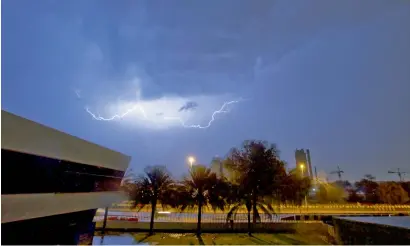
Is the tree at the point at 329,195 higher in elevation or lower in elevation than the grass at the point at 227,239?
higher

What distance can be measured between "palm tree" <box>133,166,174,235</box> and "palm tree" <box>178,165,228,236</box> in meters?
1.03

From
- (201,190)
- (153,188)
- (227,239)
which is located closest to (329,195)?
(201,190)

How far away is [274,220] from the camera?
65.4ft

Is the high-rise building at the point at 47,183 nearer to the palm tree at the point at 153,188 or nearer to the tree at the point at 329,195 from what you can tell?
the palm tree at the point at 153,188

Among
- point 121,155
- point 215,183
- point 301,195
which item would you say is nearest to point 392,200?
point 301,195

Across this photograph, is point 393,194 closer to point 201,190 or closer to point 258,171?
point 258,171

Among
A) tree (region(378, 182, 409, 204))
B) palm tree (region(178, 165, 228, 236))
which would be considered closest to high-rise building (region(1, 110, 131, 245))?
palm tree (region(178, 165, 228, 236))

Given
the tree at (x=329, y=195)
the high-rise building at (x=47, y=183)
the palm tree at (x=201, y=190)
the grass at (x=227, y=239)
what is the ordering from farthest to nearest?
the tree at (x=329, y=195) → the palm tree at (x=201, y=190) → the grass at (x=227, y=239) → the high-rise building at (x=47, y=183)

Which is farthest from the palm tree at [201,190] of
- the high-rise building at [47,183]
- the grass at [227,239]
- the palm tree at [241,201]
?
the high-rise building at [47,183]

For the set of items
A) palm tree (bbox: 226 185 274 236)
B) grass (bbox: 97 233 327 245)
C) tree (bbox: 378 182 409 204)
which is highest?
tree (bbox: 378 182 409 204)

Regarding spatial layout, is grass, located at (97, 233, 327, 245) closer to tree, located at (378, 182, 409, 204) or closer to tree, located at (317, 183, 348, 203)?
tree, located at (378, 182, 409, 204)

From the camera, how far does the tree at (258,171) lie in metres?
19.3

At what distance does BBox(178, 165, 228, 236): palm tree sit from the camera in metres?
18.0

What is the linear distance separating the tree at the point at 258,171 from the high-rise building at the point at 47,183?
1164cm
